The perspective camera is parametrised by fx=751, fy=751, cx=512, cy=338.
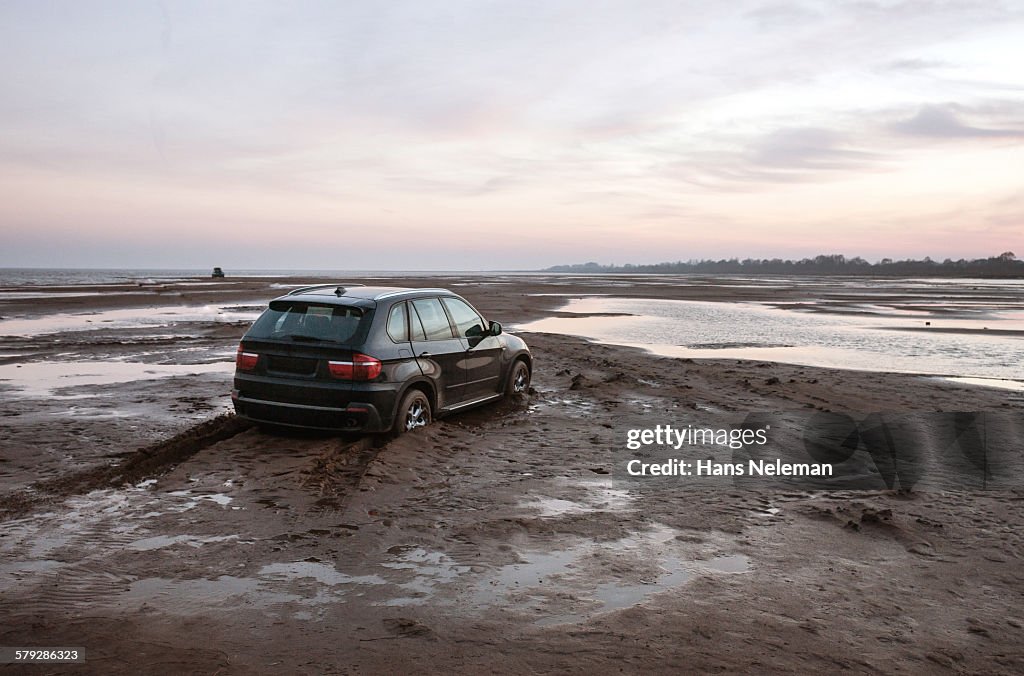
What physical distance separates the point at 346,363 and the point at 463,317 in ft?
7.57

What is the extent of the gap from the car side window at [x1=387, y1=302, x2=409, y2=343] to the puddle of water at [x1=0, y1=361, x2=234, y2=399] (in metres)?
5.52

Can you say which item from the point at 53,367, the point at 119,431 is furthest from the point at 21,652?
the point at 53,367

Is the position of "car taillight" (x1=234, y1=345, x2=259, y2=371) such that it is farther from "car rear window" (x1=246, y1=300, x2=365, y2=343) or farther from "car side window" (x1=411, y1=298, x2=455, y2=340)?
"car side window" (x1=411, y1=298, x2=455, y2=340)

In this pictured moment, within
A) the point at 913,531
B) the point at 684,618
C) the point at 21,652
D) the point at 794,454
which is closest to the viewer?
the point at 21,652

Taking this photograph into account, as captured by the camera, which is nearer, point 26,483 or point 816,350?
point 26,483

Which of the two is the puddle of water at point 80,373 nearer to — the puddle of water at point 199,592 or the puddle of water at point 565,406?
the puddle of water at point 565,406

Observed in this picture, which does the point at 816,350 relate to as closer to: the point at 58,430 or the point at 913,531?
the point at 913,531

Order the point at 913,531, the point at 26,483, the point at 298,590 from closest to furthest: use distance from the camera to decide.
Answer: the point at 298,590 → the point at 913,531 → the point at 26,483

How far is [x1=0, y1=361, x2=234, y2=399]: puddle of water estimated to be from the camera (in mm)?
11398

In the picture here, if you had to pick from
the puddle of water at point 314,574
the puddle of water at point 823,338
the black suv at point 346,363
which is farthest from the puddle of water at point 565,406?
the puddle of water at point 823,338

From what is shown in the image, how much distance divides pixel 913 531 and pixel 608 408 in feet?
16.5

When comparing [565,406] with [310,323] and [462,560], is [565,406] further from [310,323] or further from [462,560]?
[462,560]

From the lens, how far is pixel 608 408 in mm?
10227

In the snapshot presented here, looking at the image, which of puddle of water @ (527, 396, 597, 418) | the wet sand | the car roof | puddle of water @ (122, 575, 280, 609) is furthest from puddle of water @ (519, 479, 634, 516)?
puddle of water @ (527, 396, 597, 418)
